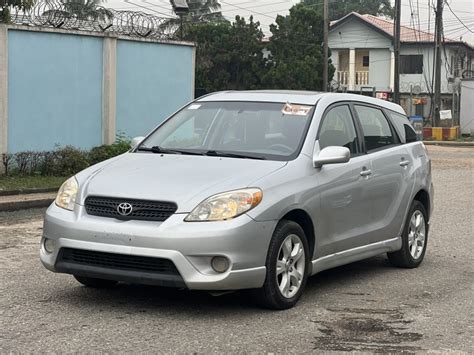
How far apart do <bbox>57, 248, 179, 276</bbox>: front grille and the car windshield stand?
1259 millimetres

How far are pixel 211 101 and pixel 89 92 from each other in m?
10.5

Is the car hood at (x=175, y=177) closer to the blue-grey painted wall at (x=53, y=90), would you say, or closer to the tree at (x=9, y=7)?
the blue-grey painted wall at (x=53, y=90)

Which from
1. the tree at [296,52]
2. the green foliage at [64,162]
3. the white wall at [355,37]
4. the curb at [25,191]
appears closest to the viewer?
the curb at [25,191]

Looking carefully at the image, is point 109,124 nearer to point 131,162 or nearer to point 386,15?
point 131,162

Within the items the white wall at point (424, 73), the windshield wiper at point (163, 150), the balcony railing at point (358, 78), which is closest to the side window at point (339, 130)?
the windshield wiper at point (163, 150)

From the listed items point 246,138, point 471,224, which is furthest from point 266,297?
point 471,224

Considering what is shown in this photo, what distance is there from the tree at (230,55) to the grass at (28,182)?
99.1 ft

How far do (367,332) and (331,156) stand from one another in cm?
151

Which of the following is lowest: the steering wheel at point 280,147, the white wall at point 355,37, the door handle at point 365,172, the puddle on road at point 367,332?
the puddle on road at point 367,332

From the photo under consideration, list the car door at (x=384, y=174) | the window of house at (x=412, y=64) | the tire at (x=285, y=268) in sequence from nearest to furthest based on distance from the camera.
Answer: the tire at (x=285, y=268), the car door at (x=384, y=174), the window of house at (x=412, y=64)

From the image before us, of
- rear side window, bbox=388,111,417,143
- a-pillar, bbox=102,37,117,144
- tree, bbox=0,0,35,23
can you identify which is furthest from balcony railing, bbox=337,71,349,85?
rear side window, bbox=388,111,417,143

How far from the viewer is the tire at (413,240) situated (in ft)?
26.5

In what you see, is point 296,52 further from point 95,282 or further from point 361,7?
point 361,7

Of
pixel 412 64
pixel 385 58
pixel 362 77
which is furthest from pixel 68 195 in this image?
pixel 412 64
